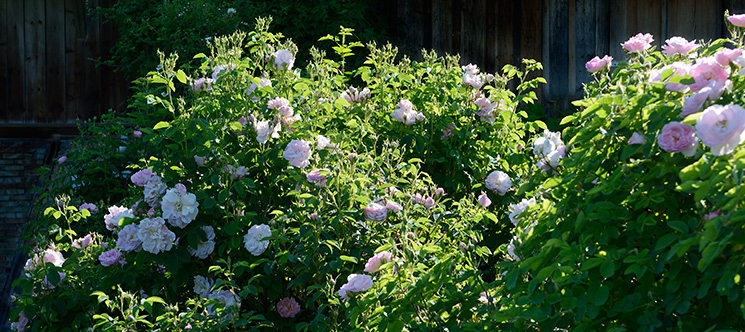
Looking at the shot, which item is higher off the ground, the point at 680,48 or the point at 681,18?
the point at 680,48

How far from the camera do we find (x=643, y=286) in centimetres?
183

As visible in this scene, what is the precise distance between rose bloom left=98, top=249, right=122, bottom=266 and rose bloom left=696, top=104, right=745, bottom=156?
2121 mm

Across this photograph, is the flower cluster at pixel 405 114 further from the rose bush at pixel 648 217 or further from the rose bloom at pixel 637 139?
the rose bloom at pixel 637 139

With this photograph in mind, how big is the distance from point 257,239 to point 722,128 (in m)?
1.65

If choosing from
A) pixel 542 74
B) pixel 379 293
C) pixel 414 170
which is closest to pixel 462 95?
pixel 414 170

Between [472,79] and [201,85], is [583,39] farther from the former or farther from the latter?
[201,85]

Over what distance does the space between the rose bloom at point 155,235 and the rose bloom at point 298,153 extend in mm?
495

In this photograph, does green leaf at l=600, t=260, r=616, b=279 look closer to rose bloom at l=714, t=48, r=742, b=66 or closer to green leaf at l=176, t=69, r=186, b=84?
rose bloom at l=714, t=48, r=742, b=66

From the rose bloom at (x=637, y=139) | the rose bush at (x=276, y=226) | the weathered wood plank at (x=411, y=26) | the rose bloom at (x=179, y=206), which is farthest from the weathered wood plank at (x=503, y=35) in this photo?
the rose bloom at (x=637, y=139)

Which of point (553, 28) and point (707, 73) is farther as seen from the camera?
point (553, 28)

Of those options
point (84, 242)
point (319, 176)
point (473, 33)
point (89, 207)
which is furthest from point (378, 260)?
point (473, 33)

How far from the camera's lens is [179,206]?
110 inches

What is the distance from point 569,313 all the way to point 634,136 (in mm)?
456

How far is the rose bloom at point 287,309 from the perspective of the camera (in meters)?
2.89
